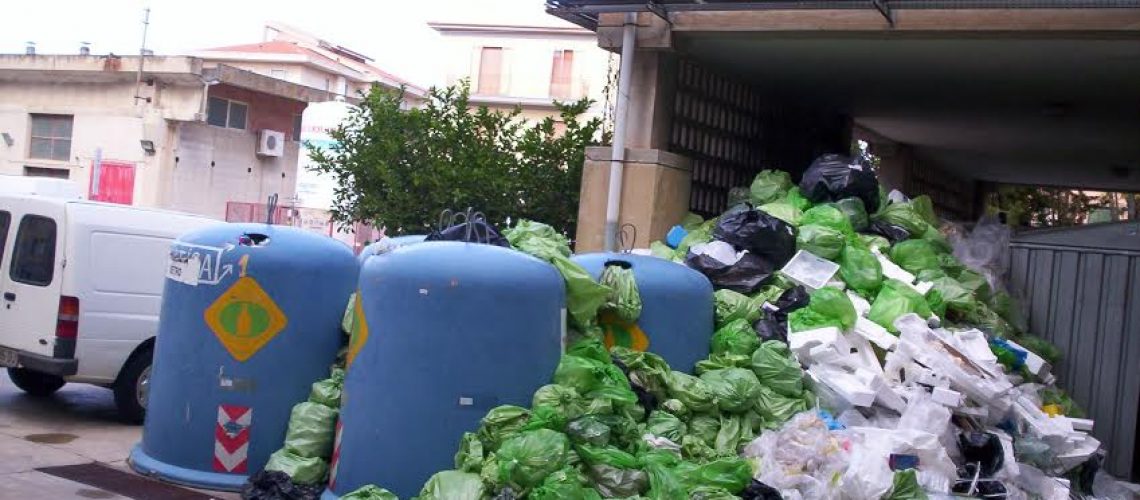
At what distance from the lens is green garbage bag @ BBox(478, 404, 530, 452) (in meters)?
5.66

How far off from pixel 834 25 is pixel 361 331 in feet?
16.1

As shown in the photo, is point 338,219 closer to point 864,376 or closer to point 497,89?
point 864,376

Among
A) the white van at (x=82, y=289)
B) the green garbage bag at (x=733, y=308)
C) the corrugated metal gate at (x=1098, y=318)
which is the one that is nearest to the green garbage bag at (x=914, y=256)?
the corrugated metal gate at (x=1098, y=318)

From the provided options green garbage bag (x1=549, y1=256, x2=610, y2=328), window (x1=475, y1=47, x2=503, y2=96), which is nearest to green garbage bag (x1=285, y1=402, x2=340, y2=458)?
green garbage bag (x1=549, y1=256, x2=610, y2=328)

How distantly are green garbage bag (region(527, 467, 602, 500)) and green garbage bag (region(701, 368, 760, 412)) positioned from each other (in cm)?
154

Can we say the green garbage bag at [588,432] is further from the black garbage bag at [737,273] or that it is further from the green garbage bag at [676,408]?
the black garbage bag at [737,273]

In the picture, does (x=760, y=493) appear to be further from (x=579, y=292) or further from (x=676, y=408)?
(x=579, y=292)

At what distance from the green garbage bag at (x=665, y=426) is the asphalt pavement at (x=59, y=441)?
8.08 ft

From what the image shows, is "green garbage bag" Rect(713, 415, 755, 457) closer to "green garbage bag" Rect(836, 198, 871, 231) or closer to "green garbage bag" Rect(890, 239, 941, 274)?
"green garbage bag" Rect(890, 239, 941, 274)

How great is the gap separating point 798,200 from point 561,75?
120ft

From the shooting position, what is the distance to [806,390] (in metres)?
7.34

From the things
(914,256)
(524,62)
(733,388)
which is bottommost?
(733,388)

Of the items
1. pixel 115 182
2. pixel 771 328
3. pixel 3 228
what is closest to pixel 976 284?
pixel 771 328

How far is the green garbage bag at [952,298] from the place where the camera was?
8.59 m
